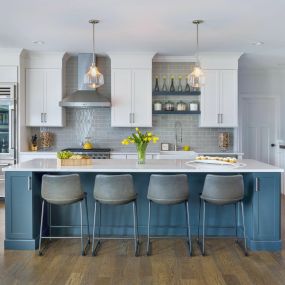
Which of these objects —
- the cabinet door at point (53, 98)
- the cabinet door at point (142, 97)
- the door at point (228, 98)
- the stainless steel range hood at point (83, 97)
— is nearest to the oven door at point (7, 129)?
the cabinet door at point (53, 98)

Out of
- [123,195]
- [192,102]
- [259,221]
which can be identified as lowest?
[259,221]

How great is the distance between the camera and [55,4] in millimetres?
4082

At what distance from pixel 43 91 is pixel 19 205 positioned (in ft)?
10.3

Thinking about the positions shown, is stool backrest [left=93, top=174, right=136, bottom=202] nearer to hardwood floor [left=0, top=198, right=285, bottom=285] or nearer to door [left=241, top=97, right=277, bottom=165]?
hardwood floor [left=0, top=198, right=285, bottom=285]

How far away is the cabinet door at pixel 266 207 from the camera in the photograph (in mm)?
3820

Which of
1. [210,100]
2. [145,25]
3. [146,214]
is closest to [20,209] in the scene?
[146,214]

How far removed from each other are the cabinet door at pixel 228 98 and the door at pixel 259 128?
1.55 meters

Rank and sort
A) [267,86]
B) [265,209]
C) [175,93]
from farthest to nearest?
[267,86] → [175,93] → [265,209]

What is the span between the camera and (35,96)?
21.3ft

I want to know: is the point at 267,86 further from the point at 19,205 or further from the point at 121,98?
the point at 19,205

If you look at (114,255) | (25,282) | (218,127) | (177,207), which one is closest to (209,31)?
(218,127)

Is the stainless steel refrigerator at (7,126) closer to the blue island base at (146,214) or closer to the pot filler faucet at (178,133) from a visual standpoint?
the blue island base at (146,214)

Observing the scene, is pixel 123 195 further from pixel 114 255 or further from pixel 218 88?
pixel 218 88

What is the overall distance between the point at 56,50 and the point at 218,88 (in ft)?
9.77
